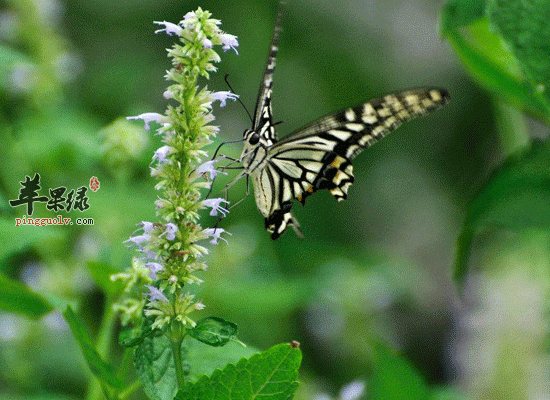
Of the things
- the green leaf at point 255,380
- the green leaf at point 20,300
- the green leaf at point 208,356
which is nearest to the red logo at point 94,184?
the green leaf at point 20,300

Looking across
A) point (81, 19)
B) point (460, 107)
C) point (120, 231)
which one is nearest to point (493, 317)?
point (120, 231)

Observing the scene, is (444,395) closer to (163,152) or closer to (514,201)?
(514,201)

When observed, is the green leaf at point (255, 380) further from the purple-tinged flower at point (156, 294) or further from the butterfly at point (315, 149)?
the butterfly at point (315, 149)

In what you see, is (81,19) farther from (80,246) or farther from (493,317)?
(493,317)

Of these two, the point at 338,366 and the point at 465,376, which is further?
the point at 338,366

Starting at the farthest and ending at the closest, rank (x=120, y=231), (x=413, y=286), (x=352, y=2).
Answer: (x=352, y=2)
(x=413, y=286)
(x=120, y=231)

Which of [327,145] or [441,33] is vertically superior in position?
[441,33]

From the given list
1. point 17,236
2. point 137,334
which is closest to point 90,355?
point 137,334
